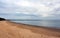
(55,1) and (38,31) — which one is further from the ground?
(55,1)

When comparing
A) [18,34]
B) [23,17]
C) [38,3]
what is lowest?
[18,34]

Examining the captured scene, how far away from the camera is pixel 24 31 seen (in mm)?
693

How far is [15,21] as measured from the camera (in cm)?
76

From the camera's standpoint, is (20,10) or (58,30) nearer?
(58,30)

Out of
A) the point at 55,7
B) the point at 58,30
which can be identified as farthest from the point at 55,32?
the point at 55,7

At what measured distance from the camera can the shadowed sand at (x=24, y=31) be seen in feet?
2.16

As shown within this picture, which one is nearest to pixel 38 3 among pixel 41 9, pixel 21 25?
pixel 41 9

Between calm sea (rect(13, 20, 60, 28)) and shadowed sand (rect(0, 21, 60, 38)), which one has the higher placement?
calm sea (rect(13, 20, 60, 28))

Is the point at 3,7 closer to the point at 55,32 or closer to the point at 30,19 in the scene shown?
the point at 30,19

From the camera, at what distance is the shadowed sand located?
0.66m

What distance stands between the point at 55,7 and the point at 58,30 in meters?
0.15

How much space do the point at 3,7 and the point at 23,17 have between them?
180 mm

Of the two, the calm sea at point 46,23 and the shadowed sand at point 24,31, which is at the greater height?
the calm sea at point 46,23

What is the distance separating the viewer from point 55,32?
656mm
